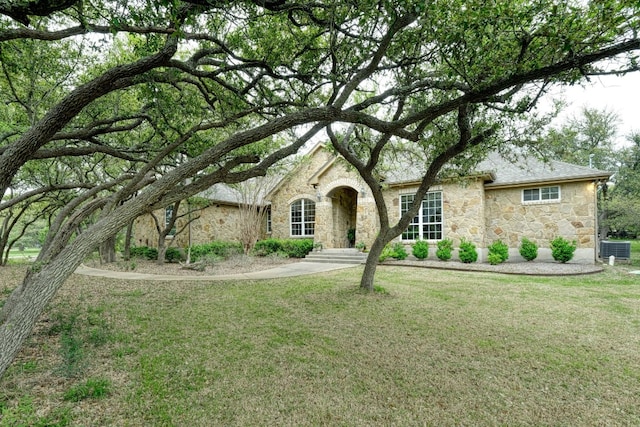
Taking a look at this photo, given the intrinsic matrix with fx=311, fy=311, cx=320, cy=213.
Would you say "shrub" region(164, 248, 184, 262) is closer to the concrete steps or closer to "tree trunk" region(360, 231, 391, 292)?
the concrete steps

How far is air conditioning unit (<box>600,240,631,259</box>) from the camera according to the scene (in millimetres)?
13977

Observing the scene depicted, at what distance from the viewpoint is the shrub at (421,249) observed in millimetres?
13008

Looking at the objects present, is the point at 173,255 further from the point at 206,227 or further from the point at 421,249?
the point at 421,249

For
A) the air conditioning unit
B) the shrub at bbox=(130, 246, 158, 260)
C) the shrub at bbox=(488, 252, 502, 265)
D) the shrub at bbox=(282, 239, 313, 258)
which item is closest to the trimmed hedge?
the shrub at bbox=(282, 239, 313, 258)

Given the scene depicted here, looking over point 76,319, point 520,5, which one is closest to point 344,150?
point 520,5

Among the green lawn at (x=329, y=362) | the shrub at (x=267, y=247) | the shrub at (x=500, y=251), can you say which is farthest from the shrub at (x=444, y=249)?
the shrub at (x=267, y=247)

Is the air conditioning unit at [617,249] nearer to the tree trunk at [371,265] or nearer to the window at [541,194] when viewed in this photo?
the window at [541,194]

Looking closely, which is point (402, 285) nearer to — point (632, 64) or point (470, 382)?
point (470, 382)

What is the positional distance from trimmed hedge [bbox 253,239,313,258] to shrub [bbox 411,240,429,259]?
202 inches

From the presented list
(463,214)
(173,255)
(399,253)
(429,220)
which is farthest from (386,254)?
(173,255)

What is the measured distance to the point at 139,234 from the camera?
738 inches

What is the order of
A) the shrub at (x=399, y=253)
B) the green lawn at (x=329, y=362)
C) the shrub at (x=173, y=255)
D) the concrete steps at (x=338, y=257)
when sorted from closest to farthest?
the green lawn at (x=329, y=362) → the shrub at (x=399, y=253) → the concrete steps at (x=338, y=257) → the shrub at (x=173, y=255)

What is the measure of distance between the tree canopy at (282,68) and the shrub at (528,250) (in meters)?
7.62

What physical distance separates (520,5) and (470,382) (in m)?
4.40
